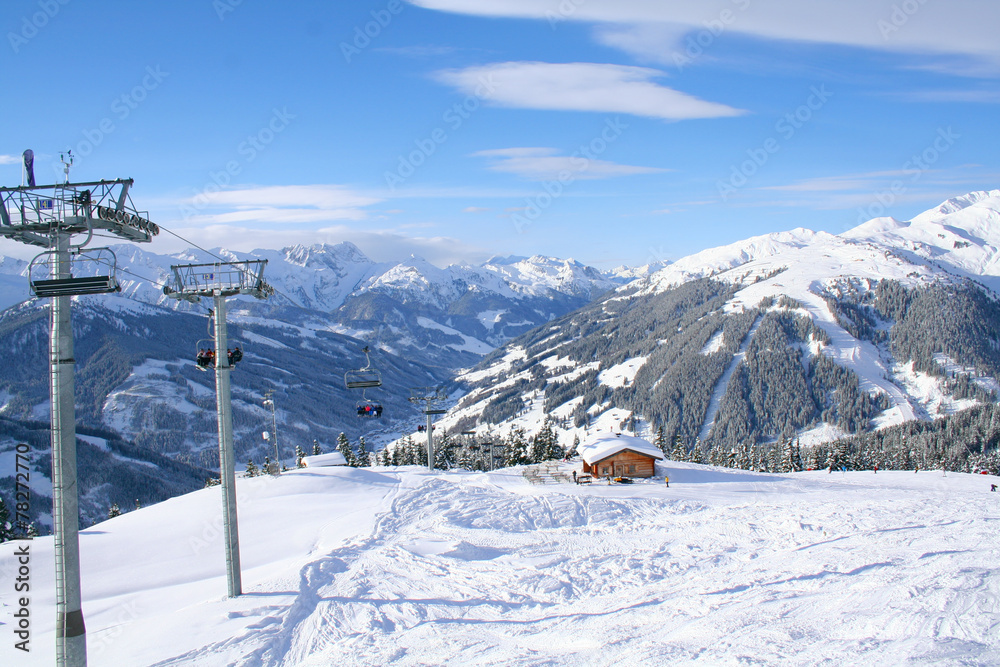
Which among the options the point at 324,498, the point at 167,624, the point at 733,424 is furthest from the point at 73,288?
the point at 733,424

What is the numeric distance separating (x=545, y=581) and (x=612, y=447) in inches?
1025

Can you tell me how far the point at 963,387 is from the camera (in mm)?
182625

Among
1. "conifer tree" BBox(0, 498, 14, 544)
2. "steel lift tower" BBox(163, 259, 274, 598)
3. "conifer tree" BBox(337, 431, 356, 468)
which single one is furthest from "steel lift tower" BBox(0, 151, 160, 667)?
"conifer tree" BBox(337, 431, 356, 468)

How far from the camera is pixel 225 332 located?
17859mm

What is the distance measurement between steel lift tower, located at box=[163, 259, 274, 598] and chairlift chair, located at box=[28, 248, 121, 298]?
244 inches

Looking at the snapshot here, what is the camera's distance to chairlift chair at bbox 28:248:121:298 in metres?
9.99

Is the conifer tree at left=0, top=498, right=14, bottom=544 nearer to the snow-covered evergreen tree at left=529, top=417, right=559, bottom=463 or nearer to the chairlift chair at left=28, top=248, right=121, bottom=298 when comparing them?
the chairlift chair at left=28, top=248, right=121, bottom=298

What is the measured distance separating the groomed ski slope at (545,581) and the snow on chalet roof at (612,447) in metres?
9.68

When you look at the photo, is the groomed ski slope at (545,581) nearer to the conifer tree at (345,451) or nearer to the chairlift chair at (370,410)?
the chairlift chair at (370,410)

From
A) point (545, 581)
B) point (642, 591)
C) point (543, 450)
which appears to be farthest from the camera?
point (543, 450)

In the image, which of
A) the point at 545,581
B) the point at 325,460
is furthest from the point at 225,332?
the point at 325,460

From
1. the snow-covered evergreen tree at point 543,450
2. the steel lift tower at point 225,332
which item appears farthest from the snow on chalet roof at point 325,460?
the steel lift tower at point 225,332

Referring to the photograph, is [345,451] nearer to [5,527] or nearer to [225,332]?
[5,527]

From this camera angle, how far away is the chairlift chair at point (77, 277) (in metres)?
9.99
